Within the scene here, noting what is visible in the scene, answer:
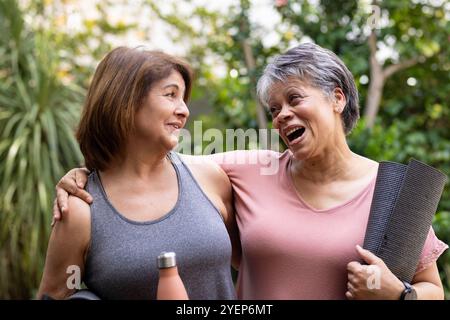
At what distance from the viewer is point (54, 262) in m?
1.70

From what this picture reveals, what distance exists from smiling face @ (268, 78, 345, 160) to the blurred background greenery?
2293 millimetres

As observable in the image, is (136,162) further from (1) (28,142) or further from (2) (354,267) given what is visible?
(1) (28,142)

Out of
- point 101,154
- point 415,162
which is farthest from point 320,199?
point 101,154

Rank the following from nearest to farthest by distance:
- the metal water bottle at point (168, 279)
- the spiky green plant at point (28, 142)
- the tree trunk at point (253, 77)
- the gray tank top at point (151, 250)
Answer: the metal water bottle at point (168, 279), the gray tank top at point (151, 250), the tree trunk at point (253, 77), the spiky green plant at point (28, 142)

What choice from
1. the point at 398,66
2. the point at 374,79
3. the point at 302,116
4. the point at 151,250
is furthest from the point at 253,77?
the point at 151,250

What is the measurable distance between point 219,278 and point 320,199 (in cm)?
43

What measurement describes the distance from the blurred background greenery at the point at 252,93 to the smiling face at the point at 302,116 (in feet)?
7.52

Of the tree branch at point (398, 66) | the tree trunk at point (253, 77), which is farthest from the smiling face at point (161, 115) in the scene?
the tree branch at point (398, 66)

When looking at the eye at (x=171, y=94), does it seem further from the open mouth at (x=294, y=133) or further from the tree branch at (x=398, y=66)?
the tree branch at (x=398, y=66)

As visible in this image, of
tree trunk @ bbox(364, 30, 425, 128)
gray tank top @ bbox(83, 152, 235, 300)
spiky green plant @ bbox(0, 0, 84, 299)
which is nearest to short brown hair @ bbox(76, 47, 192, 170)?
gray tank top @ bbox(83, 152, 235, 300)

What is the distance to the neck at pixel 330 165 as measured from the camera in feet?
6.58

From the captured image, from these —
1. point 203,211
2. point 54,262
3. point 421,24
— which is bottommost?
Result: point 54,262
